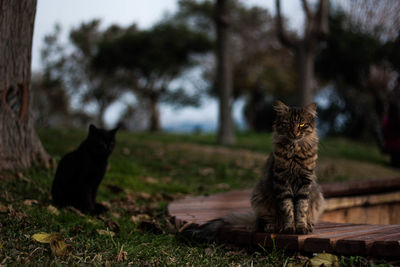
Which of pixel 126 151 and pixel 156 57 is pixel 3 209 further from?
pixel 156 57

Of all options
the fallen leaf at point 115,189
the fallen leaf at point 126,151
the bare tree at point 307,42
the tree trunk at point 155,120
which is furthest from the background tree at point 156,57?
the fallen leaf at point 115,189

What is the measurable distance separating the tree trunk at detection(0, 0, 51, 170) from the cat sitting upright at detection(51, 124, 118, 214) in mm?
967

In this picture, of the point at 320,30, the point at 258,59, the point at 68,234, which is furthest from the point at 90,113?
the point at 68,234

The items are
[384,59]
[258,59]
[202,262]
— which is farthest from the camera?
[258,59]

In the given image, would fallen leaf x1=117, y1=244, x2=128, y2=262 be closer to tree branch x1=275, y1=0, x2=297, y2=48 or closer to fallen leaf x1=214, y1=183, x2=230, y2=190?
fallen leaf x1=214, y1=183, x2=230, y2=190

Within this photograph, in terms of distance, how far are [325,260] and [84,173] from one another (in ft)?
7.78

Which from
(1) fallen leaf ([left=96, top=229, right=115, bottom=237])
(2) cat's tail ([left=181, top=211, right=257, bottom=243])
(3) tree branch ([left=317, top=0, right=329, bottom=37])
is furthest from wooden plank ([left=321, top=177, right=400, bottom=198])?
(3) tree branch ([left=317, top=0, right=329, bottom=37])

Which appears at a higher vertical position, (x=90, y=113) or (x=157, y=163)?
(x=90, y=113)

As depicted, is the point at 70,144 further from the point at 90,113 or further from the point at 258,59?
the point at 90,113

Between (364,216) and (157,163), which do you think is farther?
(157,163)

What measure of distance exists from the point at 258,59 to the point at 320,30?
39.9 ft

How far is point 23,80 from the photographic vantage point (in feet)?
14.1

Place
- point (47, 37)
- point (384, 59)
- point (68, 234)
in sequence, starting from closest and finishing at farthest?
point (68, 234)
point (384, 59)
point (47, 37)

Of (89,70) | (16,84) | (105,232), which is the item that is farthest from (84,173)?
(89,70)
